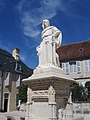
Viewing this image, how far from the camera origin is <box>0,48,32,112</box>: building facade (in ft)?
98.7

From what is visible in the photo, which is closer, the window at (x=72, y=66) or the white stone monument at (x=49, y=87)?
the white stone monument at (x=49, y=87)

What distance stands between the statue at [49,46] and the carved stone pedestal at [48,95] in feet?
1.02

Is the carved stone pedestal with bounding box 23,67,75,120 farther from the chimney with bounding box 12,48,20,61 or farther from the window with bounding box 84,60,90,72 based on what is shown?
the chimney with bounding box 12,48,20,61

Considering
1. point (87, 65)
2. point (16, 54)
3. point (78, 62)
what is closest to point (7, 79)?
point (16, 54)

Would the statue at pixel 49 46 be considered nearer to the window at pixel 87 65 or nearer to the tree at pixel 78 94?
the tree at pixel 78 94

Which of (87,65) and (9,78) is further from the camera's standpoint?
(9,78)

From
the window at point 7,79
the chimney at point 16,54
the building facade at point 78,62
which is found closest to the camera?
the building facade at point 78,62

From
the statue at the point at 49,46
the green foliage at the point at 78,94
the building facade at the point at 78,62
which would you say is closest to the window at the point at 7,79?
the building facade at the point at 78,62

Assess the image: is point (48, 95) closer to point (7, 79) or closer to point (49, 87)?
point (49, 87)

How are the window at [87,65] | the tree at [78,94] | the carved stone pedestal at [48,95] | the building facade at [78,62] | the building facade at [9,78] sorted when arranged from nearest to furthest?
1. the carved stone pedestal at [48,95]
2. the tree at [78,94]
3. the window at [87,65]
4. the building facade at [78,62]
5. the building facade at [9,78]

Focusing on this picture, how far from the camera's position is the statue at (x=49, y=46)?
6223mm

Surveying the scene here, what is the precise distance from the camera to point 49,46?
6297 mm

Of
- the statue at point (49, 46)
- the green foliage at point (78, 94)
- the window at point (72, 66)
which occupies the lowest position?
the green foliage at point (78, 94)

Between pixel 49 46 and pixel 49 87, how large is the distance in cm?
135
